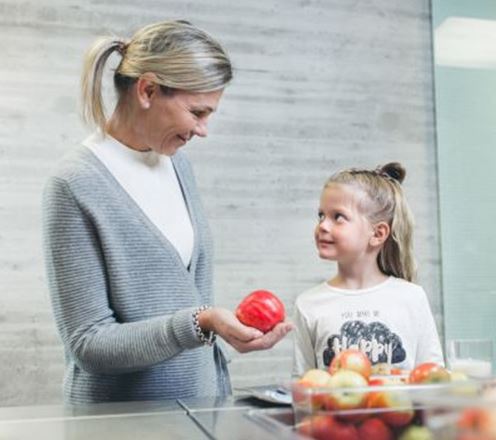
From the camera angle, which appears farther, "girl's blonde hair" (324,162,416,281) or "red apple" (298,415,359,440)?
"girl's blonde hair" (324,162,416,281)

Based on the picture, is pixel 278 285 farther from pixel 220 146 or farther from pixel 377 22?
pixel 377 22

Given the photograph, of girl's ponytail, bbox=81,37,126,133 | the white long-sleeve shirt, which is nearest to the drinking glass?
the white long-sleeve shirt

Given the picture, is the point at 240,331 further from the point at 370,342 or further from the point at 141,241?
the point at 370,342

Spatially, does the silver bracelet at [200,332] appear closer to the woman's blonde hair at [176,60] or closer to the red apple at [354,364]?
the red apple at [354,364]

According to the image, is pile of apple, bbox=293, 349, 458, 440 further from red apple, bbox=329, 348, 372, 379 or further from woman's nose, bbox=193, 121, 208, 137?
woman's nose, bbox=193, 121, 208, 137

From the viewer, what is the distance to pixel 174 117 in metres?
1.47

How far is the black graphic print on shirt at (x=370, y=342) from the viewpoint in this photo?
1.66 m

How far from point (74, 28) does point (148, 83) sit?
60.3 inches

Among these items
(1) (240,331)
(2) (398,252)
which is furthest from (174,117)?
(2) (398,252)

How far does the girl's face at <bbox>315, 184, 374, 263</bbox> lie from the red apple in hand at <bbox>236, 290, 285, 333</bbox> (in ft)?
1.89

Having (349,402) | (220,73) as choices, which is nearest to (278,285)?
(220,73)

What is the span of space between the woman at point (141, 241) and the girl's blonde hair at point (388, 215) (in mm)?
525

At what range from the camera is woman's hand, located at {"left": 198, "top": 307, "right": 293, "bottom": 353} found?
1.19 m

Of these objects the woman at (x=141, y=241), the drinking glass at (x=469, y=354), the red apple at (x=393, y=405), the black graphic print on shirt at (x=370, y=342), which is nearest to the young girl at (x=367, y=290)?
the black graphic print on shirt at (x=370, y=342)
